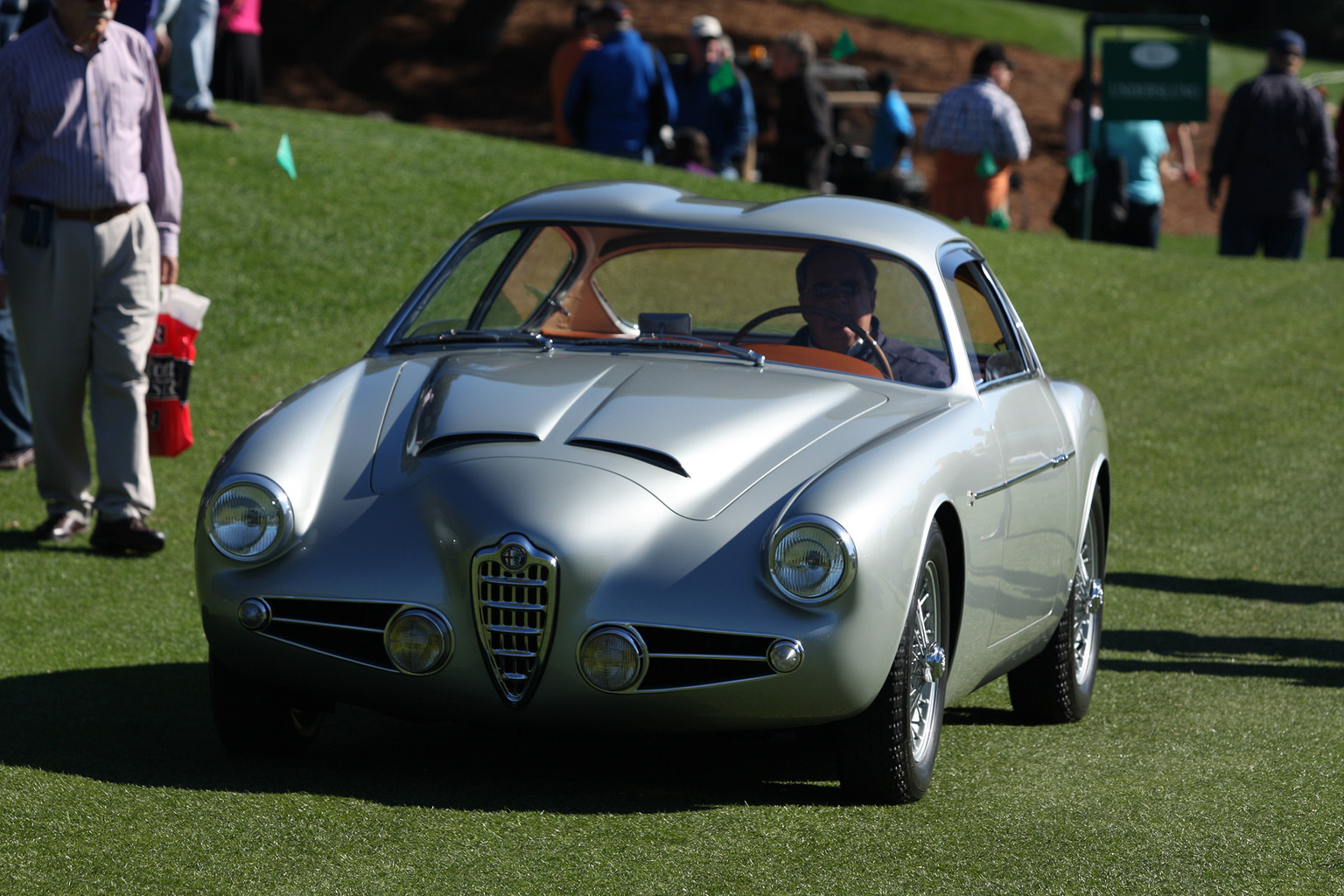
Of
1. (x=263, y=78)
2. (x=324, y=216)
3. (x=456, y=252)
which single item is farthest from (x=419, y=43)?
(x=456, y=252)

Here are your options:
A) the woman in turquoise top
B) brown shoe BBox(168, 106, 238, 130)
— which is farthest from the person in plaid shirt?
brown shoe BBox(168, 106, 238, 130)

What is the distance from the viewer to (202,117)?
48.7 ft

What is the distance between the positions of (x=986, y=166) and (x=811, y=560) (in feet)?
37.4

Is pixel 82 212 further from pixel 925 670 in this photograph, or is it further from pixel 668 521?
pixel 925 670

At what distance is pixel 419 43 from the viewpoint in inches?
1385

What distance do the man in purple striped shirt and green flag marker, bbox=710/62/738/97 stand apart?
999 centimetres

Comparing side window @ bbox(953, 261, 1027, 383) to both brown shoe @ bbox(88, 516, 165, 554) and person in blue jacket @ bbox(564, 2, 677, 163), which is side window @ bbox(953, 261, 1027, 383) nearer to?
brown shoe @ bbox(88, 516, 165, 554)

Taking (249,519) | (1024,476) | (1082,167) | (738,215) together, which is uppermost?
(738,215)

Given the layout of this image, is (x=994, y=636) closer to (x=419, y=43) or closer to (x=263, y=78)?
(x=263, y=78)

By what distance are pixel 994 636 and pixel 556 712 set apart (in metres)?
1.46

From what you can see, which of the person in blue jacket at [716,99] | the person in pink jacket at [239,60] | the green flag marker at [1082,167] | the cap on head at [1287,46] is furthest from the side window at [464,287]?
the person in pink jacket at [239,60]

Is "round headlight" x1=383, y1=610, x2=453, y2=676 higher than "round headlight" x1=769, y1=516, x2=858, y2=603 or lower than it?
lower

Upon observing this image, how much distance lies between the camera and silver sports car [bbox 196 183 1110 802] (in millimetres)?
4176

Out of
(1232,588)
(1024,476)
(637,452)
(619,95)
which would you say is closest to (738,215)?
(1024,476)
